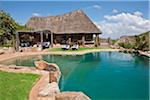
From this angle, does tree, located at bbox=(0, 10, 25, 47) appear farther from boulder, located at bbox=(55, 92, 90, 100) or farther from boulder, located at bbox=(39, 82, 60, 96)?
boulder, located at bbox=(55, 92, 90, 100)

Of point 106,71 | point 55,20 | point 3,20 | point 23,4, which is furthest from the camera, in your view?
point 55,20

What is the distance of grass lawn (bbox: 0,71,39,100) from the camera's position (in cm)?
805

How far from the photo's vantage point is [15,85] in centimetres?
912

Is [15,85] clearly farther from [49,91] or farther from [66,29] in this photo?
[66,29]

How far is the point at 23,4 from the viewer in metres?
32.1

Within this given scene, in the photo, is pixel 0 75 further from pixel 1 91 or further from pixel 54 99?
pixel 54 99

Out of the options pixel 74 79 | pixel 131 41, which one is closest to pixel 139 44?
pixel 131 41

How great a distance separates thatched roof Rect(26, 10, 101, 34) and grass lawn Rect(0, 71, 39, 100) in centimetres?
2160

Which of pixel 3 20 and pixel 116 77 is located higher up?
pixel 3 20

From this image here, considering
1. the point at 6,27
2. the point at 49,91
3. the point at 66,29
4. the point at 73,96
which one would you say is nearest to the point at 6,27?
the point at 6,27

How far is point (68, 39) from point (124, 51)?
827cm

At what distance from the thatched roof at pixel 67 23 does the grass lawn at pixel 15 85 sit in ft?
70.9

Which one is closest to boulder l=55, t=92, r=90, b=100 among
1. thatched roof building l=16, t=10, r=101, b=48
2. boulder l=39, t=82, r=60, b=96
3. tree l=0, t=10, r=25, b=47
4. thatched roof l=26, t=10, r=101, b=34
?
boulder l=39, t=82, r=60, b=96

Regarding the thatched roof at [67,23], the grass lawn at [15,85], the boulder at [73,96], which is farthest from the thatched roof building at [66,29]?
the boulder at [73,96]
